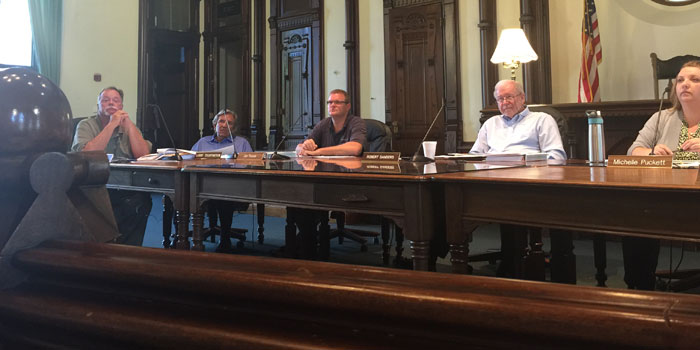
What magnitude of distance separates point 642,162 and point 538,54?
3.27 metres

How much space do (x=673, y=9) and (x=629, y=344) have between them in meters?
5.09

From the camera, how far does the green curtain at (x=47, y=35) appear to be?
5.88 m

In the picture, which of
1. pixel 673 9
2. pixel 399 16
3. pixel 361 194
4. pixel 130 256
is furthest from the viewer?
pixel 399 16

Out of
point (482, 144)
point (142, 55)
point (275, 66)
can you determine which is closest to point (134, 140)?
point (482, 144)

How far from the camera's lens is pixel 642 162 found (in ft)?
5.59

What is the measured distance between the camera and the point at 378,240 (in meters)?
3.96

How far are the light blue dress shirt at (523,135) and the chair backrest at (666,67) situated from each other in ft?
5.96

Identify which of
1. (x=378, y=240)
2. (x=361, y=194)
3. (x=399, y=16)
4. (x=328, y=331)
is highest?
(x=399, y=16)

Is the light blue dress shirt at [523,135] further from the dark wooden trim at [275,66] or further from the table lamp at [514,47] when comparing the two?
the dark wooden trim at [275,66]

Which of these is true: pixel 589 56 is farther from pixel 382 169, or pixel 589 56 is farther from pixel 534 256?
pixel 382 169

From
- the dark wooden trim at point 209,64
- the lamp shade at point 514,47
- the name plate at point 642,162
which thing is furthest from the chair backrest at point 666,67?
the dark wooden trim at point 209,64

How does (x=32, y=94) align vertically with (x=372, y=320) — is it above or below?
above

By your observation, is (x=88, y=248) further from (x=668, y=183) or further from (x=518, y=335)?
(x=668, y=183)

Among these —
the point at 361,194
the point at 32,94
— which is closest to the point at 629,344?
the point at 32,94
